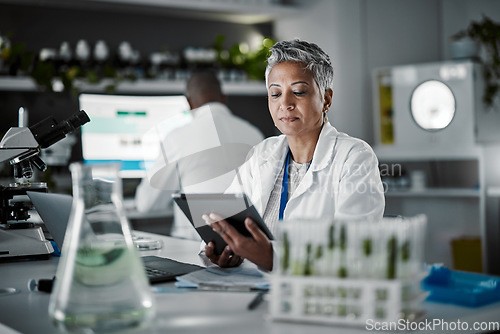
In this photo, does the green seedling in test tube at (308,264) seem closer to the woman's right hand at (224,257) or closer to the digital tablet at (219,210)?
the digital tablet at (219,210)

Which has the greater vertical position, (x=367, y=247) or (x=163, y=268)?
(x=367, y=247)

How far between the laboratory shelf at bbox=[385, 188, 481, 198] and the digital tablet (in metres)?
2.97

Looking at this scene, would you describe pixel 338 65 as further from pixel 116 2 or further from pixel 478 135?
pixel 116 2

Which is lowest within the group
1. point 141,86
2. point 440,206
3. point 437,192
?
point 440,206

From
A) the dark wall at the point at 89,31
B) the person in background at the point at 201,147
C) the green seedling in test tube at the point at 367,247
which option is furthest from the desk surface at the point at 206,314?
the dark wall at the point at 89,31

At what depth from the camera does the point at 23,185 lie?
183cm

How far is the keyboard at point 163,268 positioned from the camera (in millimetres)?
1415

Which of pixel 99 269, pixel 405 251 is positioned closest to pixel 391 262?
pixel 405 251

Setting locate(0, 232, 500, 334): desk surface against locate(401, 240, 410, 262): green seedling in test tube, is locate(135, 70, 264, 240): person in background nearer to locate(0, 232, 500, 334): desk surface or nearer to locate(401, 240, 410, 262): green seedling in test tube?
locate(0, 232, 500, 334): desk surface

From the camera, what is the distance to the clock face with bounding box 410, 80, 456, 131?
14.3ft

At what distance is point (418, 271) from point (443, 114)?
11.8 feet

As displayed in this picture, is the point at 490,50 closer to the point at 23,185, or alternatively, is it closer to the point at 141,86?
the point at 141,86

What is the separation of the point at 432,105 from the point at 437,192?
648mm

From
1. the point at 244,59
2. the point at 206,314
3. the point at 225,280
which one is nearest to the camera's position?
the point at 206,314
